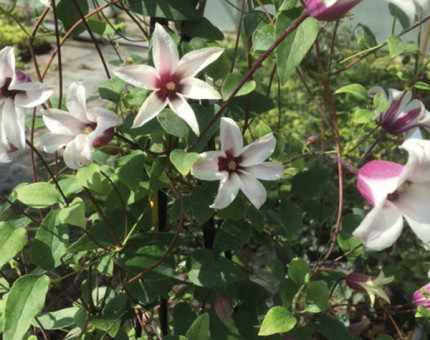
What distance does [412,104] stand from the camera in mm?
705

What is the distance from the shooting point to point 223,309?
→ 28.0 inches

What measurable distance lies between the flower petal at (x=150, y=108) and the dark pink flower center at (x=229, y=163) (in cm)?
9

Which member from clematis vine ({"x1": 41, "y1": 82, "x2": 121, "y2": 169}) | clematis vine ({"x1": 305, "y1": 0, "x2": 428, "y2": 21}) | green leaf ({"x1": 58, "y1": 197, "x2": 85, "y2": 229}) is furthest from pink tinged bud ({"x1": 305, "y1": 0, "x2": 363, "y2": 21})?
green leaf ({"x1": 58, "y1": 197, "x2": 85, "y2": 229})

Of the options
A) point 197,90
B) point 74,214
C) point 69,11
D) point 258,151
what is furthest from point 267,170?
point 69,11

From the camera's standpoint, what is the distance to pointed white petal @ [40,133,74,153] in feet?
1.82

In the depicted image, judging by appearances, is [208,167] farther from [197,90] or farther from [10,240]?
[10,240]

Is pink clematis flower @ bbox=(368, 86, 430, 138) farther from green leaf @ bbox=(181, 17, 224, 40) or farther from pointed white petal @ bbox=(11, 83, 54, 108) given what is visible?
pointed white petal @ bbox=(11, 83, 54, 108)

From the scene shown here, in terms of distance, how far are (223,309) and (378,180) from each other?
1.12ft

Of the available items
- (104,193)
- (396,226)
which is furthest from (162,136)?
(396,226)

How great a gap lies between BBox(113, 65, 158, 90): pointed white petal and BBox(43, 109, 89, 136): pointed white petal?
82 millimetres

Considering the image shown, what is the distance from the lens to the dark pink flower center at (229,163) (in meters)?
0.57

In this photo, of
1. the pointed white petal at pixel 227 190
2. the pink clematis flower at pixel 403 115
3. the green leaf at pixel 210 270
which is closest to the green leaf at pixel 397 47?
the pink clematis flower at pixel 403 115

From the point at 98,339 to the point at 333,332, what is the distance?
1.09 feet

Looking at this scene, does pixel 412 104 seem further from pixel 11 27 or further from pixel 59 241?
pixel 11 27
